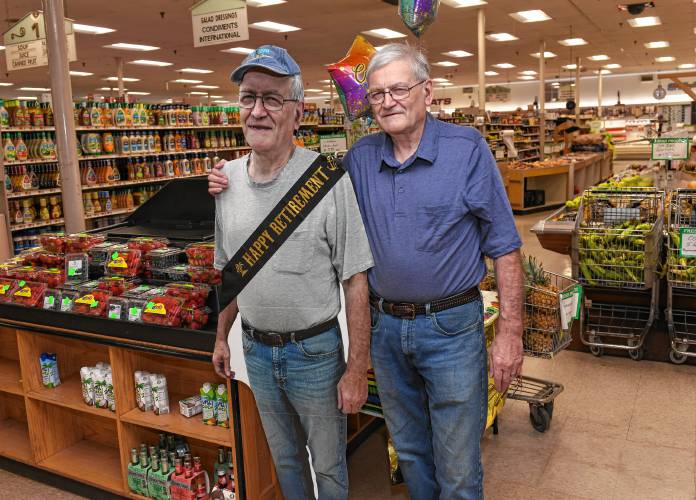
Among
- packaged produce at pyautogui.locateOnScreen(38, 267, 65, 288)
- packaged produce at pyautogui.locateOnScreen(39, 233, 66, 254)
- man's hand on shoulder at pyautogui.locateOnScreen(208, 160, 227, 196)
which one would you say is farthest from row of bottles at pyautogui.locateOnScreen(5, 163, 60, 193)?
man's hand on shoulder at pyautogui.locateOnScreen(208, 160, 227, 196)

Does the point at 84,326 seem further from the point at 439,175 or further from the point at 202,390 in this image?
the point at 439,175

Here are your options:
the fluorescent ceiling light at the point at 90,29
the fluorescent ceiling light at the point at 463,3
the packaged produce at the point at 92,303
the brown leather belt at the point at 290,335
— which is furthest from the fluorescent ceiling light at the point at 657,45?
the brown leather belt at the point at 290,335

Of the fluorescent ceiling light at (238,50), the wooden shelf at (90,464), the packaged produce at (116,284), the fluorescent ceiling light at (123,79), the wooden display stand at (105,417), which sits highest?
the fluorescent ceiling light at (123,79)

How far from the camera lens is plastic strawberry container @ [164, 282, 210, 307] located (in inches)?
107

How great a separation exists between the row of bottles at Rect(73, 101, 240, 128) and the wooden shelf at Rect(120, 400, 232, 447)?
546 centimetres

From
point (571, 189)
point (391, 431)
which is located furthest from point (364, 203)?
point (571, 189)

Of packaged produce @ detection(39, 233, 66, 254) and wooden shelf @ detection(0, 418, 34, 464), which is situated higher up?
packaged produce @ detection(39, 233, 66, 254)

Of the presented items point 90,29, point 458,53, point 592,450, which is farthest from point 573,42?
point 592,450

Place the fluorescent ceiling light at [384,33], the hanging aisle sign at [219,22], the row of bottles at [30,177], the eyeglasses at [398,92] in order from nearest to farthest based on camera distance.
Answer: the eyeglasses at [398,92] → the hanging aisle sign at [219,22] → the row of bottles at [30,177] → the fluorescent ceiling light at [384,33]

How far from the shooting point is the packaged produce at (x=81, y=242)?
3.46m

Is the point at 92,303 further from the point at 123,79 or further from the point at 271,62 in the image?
the point at 123,79

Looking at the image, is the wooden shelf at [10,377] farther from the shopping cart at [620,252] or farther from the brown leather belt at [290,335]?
the shopping cart at [620,252]

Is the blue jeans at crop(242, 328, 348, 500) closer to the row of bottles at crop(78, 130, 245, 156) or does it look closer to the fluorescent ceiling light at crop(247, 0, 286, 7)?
the row of bottles at crop(78, 130, 245, 156)

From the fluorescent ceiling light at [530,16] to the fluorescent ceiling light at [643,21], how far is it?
239cm
